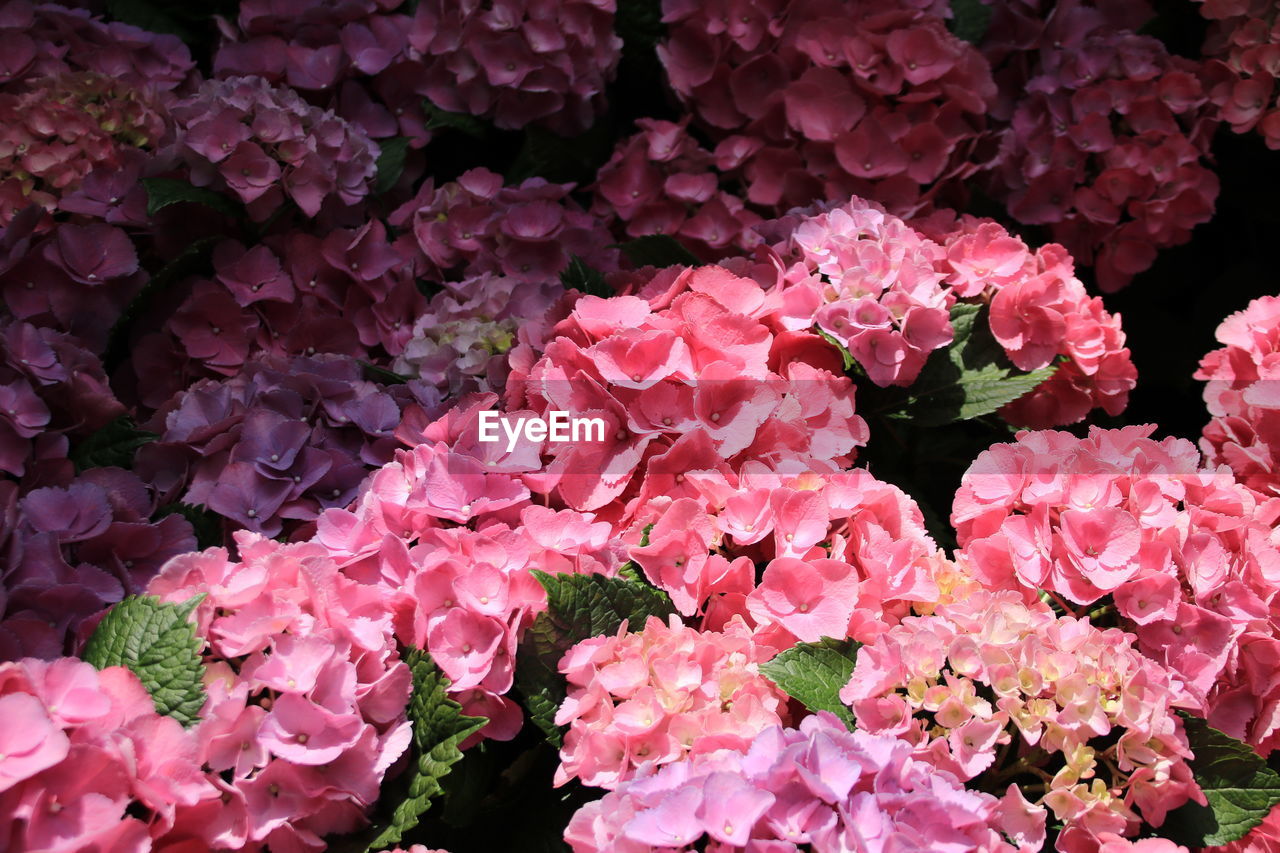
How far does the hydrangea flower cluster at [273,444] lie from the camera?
4.21ft

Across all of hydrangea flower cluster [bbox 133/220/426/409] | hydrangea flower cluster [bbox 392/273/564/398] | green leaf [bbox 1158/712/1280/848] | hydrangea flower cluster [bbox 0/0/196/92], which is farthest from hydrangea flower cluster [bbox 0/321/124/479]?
green leaf [bbox 1158/712/1280/848]

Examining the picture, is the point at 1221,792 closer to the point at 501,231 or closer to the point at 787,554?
the point at 787,554

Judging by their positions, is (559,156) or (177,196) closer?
(177,196)

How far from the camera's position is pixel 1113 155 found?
5.96 ft

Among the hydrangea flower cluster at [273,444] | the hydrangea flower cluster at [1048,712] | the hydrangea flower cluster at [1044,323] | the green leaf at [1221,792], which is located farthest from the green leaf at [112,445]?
the green leaf at [1221,792]

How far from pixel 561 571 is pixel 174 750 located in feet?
1.25

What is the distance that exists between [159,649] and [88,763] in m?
0.15

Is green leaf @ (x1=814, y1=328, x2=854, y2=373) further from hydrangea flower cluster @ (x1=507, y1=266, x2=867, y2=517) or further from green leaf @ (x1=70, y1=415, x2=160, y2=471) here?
green leaf @ (x1=70, y1=415, x2=160, y2=471)

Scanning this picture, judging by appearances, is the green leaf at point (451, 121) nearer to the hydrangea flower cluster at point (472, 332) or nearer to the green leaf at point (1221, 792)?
the hydrangea flower cluster at point (472, 332)

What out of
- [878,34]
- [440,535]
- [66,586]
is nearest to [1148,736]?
[440,535]

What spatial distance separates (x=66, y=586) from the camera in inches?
42.9

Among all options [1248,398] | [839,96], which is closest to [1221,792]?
[1248,398]

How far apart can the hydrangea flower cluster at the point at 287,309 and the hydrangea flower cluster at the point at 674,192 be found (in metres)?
0.38

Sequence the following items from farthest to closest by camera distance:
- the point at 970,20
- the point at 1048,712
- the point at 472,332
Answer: the point at 970,20, the point at 472,332, the point at 1048,712
